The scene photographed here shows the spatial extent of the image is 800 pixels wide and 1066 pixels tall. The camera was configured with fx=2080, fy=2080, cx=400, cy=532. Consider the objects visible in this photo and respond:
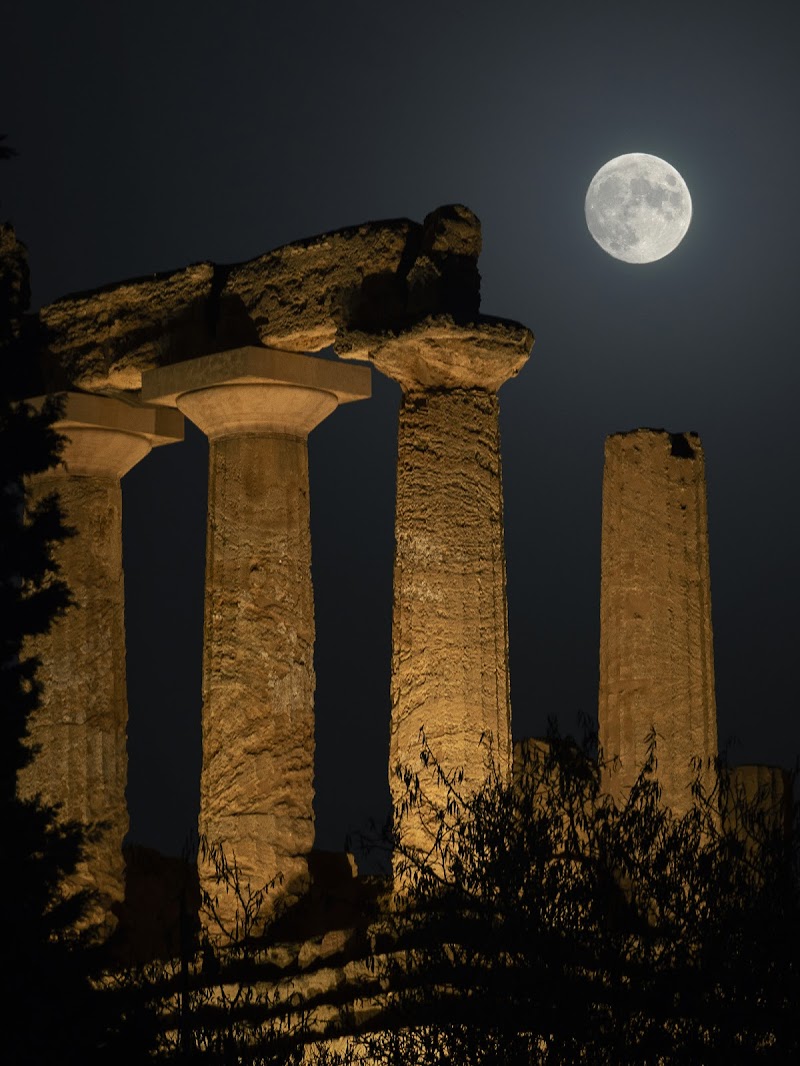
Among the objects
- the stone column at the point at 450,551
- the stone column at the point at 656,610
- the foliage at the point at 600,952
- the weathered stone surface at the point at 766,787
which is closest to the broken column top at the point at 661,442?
the stone column at the point at 656,610

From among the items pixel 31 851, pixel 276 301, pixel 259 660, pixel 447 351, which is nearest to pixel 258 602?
pixel 259 660

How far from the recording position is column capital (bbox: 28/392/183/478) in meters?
25.6

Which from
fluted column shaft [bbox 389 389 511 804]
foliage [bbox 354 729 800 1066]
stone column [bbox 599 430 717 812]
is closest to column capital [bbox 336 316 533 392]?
fluted column shaft [bbox 389 389 511 804]

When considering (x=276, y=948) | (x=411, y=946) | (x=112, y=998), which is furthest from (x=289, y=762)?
(x=112, y=998)

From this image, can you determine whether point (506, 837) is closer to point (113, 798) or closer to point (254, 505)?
point (254, 505)

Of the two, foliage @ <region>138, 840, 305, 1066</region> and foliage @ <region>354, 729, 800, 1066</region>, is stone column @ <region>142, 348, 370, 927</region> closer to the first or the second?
foliage @ <region>138, 840, 305, 1066</region>

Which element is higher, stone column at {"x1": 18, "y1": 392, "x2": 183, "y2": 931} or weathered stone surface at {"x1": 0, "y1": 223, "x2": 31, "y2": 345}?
weathered stone surface at {"x1": 0, "y1": 223, "x2": 31, "y2": 345}

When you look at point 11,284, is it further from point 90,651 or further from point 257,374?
point 90,651

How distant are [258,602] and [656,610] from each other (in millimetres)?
4430

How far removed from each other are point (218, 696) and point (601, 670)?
4.33 metres

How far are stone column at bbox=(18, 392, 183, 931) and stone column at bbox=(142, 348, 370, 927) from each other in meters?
2.22

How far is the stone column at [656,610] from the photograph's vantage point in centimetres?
2270

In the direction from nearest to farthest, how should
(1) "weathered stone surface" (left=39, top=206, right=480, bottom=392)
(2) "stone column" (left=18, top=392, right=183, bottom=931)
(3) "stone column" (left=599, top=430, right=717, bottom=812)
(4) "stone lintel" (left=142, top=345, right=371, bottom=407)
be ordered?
1. (1) "weathered stone surface" (left=39, top=206, right=480, bottom=392)
2. (3) "stone column" (left=599, top=430, right=717, bottom=812)
3. (4) "stone lintel" (left=142, top=345, right=371, bottom=407)
4. (2) "stone column" (left=18, top=392, right=183, bottom=931)

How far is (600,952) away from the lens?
53.6ft
